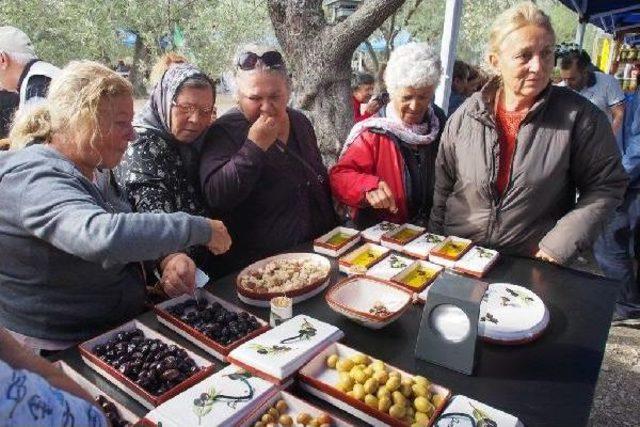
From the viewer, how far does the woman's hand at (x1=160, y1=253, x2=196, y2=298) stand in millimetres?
1846

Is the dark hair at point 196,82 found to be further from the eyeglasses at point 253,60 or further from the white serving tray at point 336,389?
the white serving tray at point 336,389

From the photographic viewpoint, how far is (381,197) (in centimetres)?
235

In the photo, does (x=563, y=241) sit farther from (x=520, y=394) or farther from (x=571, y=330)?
(x=520, y=394)

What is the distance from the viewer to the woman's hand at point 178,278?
6.06 feet

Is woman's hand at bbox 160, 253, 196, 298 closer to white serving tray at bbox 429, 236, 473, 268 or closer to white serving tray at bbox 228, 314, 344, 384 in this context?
white serving tray at bbox 228, 314, 344, 384

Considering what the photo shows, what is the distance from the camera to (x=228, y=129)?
223 centimetres

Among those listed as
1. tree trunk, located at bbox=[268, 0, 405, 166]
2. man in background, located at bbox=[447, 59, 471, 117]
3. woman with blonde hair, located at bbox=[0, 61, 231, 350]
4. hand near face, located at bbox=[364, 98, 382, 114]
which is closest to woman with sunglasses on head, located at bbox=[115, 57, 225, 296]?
woman with blonde hair, located at bbox=[0, 61, 231, 350]

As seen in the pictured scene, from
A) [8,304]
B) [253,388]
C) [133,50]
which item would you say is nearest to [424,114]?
[253,388]

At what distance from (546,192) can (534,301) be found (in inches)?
26.9

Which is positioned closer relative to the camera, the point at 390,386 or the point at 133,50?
the point at 390,386

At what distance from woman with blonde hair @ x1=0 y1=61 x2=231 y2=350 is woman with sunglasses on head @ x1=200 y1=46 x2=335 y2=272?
0.56m

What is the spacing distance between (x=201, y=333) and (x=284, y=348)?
30cm

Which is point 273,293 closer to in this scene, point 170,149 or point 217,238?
point 217,238

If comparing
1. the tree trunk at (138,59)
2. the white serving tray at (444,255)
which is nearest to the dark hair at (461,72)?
the white serving tray at (444,255)
